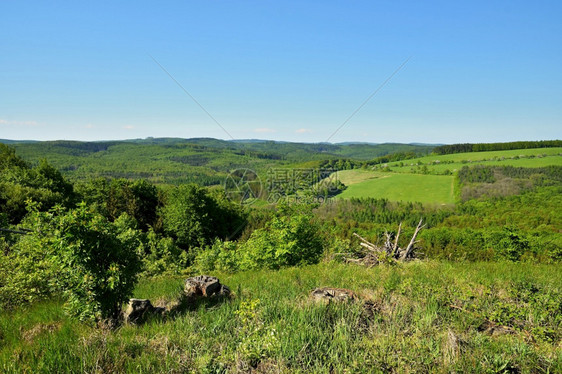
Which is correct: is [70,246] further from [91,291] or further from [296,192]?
[296,192]

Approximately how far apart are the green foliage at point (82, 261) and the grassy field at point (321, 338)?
47cm

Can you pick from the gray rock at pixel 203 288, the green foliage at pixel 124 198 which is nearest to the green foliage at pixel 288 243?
the gray rock at pixel 203 288

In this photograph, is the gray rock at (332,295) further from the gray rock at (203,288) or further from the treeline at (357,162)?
the treeline at (357,162)

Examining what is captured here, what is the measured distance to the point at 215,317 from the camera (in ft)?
17.9

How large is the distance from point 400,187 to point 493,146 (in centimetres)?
8758

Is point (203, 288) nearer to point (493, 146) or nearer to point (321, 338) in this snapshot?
point (321, 338)

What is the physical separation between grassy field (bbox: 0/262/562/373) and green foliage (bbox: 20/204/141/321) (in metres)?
0.47

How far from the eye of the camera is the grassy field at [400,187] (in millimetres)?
105438

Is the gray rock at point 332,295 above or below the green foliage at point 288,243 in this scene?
above

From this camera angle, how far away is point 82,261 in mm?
5348

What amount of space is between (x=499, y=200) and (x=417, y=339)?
125156 mm

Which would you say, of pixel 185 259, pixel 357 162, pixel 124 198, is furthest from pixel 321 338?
pixel 357 162

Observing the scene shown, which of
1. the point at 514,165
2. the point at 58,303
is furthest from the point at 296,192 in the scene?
the point at 514,165

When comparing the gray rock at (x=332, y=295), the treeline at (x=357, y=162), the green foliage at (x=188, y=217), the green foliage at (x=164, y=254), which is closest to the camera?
the gray rock at (x=332, y=295)
